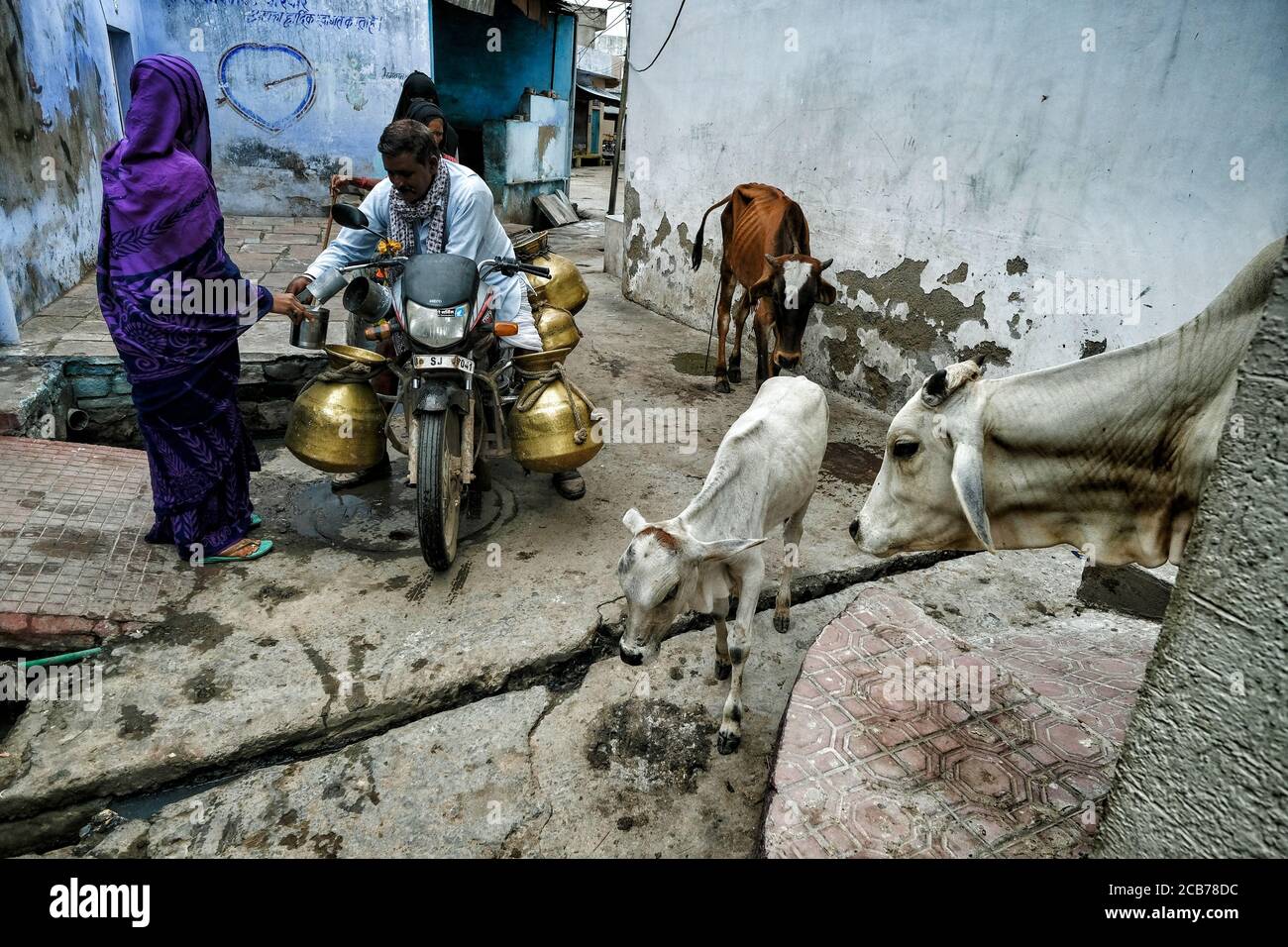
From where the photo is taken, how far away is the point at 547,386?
3.90 m

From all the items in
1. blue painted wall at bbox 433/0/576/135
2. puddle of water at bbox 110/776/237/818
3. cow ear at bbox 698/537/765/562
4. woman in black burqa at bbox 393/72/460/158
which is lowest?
puddle of water at bbox 110/776/237/818

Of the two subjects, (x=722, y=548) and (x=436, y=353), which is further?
(x=436, y=353)

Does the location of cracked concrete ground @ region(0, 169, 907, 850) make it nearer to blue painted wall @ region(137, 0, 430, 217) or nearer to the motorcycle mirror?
the motorcycle mirror

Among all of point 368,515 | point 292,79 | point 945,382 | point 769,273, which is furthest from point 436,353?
point 292,79

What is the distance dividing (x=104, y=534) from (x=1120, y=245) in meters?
5.66

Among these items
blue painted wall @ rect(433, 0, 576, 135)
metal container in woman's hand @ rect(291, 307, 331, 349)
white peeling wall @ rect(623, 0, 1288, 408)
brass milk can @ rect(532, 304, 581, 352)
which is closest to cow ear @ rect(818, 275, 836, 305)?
white peeling wall @ rect(623, 0, 1288, 408)

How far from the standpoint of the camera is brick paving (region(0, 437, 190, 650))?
9.91ft

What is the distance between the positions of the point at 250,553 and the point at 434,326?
57.2 inches

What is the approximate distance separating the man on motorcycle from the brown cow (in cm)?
237

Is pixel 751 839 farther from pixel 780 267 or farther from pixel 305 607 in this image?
pixel 780 267

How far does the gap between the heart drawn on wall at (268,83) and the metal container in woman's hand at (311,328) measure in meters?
9.45

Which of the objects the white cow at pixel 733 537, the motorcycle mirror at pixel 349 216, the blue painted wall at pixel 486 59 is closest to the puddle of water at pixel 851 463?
the white cow at pixel 733 537

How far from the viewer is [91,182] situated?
7.09 metres

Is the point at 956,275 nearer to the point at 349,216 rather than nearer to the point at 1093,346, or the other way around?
the point at 1093,346
